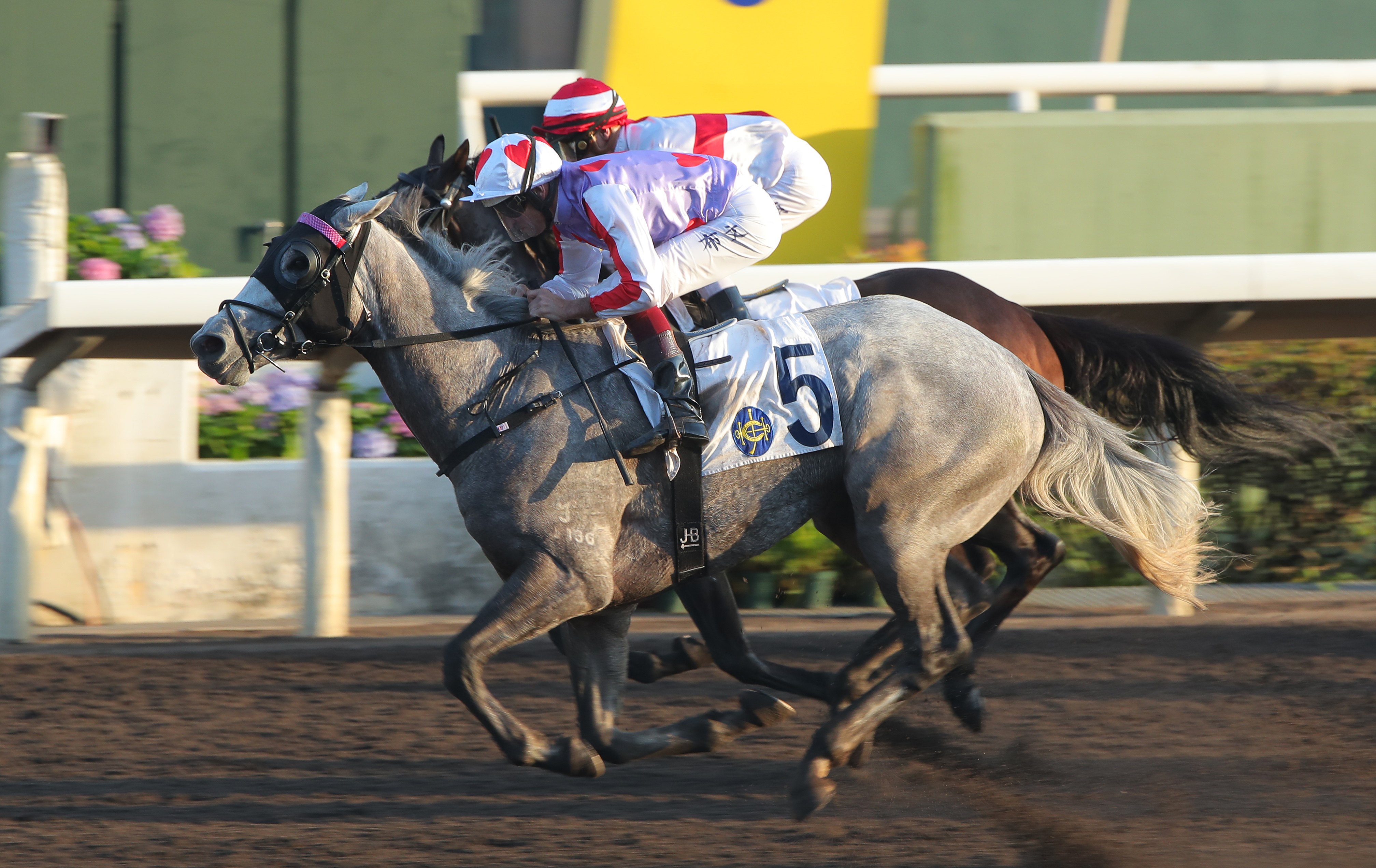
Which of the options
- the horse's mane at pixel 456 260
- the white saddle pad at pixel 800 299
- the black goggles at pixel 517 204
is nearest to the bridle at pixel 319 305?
the horse's mane at pixel 456 260

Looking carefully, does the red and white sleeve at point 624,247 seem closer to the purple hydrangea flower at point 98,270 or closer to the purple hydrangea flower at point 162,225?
the purple hydrangea flower at point 98,270

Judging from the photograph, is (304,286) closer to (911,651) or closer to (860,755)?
(911,651)

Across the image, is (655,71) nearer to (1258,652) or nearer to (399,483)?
(399,483)

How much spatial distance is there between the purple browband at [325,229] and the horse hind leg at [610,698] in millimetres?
1290

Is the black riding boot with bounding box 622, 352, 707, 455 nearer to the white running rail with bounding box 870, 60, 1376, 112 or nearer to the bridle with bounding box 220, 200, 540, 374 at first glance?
the bridle with bounding box 220, 200, 540, 374

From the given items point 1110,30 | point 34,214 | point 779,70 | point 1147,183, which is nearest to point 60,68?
point 34,214

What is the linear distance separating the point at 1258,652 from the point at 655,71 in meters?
4.00

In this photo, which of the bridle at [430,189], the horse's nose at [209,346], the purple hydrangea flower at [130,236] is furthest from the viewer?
the purple hydrangea flower at [130,236]

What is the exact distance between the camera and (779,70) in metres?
7.18

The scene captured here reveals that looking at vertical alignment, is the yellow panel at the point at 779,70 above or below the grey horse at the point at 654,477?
above

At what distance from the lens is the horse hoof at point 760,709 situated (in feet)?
14.1

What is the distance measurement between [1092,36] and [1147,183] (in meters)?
4.31

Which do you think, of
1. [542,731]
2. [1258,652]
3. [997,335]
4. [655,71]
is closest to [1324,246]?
[1258,652]

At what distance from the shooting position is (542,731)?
195 inches
